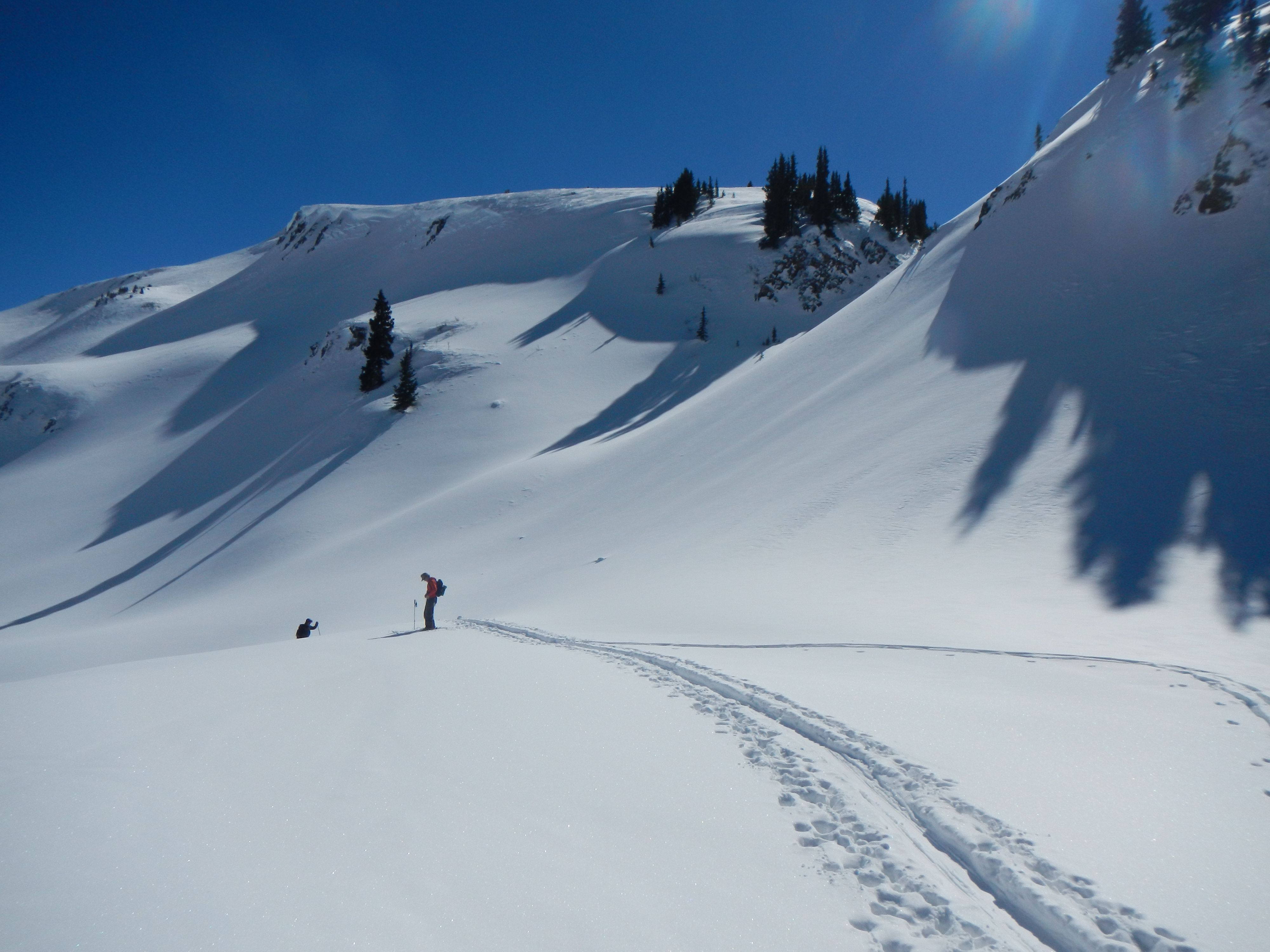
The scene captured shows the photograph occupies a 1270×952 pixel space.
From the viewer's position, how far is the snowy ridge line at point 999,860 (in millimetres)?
3109

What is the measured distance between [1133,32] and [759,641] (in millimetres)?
45689

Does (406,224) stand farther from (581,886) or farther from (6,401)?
(581,886)

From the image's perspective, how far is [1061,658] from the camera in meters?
7.93

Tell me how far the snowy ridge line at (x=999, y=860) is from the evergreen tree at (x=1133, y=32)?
46.6m

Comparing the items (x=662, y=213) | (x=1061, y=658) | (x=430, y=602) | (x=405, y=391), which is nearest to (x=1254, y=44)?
(x=1061, y=658)

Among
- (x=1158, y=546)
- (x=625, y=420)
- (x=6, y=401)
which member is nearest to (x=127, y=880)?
(x=1158, y=546)

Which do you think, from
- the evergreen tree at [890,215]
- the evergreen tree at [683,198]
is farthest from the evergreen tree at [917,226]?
the evergreen tree at [683,198]

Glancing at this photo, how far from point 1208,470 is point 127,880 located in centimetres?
1798

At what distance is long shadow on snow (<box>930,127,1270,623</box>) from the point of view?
12016 millimetres

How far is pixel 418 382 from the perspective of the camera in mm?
46812

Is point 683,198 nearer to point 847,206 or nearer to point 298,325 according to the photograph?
point 847,206

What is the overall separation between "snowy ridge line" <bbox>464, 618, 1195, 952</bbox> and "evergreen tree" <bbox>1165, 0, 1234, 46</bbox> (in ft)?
126

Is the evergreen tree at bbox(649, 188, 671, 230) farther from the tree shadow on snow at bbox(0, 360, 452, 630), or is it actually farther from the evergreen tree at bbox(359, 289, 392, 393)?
the tree shadow on snow at bbox(0, 360, 452, 630)

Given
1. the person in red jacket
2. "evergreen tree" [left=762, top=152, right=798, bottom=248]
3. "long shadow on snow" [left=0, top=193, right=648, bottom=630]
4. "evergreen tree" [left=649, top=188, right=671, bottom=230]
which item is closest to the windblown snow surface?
"long shadow on snow" [left=0, top=193, right=648, bottom=630]
